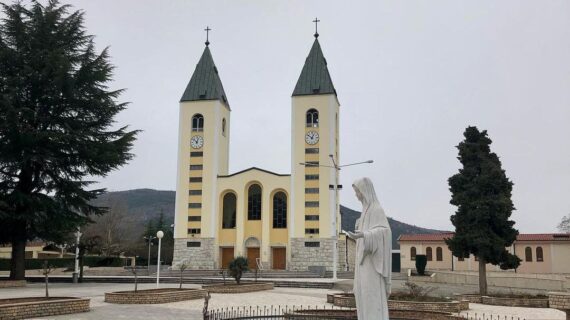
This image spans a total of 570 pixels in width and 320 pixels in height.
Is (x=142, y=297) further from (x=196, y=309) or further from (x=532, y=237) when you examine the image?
(x=532, y=237)

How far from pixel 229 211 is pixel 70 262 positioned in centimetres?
1456

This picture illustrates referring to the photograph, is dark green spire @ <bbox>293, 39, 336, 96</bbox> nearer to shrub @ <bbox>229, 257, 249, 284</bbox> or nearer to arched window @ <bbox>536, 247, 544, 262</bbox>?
arched window @ <bbox>536, 247, 544, 262</bbox>

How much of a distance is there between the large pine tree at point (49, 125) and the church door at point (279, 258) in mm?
20753

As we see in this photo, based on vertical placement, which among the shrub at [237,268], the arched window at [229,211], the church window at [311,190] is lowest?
the shrub at [237,268]

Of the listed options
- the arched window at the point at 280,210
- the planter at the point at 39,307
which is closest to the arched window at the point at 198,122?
the arched window at the point at 280,210

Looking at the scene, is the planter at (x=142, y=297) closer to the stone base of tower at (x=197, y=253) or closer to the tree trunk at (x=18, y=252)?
the tree trunk at (x=18, y=252)

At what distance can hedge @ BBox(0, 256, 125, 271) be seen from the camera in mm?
42469

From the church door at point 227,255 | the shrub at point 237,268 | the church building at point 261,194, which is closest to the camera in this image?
the shrub at point 237,268

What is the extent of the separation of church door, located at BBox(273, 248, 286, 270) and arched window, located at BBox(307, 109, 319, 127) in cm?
1155

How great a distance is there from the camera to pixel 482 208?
23953 millimetres

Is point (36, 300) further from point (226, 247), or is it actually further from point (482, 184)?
point (226, 247)

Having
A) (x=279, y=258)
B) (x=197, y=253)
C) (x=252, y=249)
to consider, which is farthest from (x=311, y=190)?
(x=197, y=253)

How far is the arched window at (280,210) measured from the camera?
4781cm

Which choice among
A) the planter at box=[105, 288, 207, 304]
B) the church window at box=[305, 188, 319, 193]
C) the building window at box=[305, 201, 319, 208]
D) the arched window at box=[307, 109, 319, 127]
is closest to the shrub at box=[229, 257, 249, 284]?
the planter at box=[105, 288, 207, 304]
